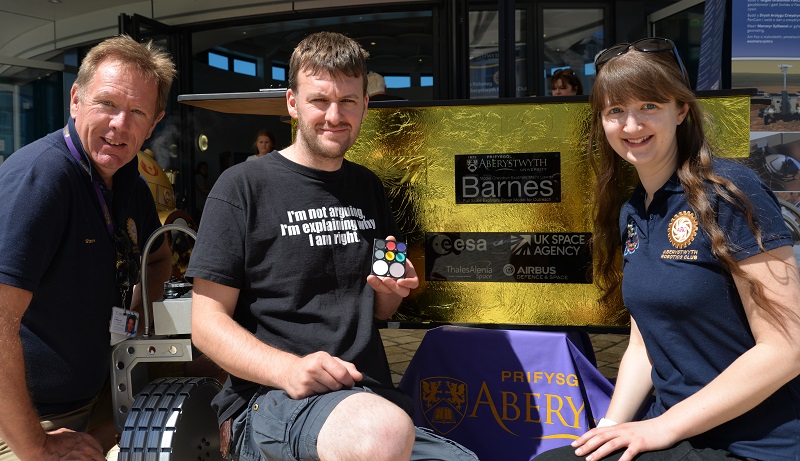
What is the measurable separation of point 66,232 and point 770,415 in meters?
2.06

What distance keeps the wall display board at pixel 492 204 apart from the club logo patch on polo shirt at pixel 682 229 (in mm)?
730


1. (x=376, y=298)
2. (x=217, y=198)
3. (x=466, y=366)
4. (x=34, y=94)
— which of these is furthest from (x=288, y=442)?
(x=34, y=94)

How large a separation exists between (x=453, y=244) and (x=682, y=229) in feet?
3.34

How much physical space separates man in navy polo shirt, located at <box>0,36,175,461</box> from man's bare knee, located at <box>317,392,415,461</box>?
862 mm

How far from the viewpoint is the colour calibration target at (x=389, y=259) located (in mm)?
1988

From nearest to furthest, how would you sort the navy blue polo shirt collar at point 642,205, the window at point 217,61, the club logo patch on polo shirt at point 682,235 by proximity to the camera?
the club logo patch on polo shirt at point 682,235 → the navy blue polo shirt collar at point 642,205 → the window at point 217,61

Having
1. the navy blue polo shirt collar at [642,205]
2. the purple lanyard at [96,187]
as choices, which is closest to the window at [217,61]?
the purple lanyard at [96,187]

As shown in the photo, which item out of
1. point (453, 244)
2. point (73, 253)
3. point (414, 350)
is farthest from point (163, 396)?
point (414, 350)

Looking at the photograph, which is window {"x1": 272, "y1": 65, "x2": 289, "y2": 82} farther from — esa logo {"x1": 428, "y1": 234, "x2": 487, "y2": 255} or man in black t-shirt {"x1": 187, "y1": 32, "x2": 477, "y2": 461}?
man in black t-shirt {"x1": 187, "y1": 32, "x2": 477, "y2": 461}

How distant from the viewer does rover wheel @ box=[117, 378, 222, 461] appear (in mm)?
1979

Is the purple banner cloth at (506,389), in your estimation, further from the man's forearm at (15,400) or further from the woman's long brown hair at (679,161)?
the man's forearm at (15,400)

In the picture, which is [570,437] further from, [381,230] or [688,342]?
[381,230]

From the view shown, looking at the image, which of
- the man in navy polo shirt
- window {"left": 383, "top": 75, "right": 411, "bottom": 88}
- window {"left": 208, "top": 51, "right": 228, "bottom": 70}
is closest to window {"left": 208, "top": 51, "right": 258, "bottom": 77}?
window {"left": 208, "top": 51, "right": 228, "bottom": 70}

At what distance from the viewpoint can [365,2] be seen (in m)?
8.41
